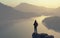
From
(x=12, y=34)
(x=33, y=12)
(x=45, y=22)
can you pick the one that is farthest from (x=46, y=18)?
(x=12, y=34)

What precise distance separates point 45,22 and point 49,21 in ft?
1.28

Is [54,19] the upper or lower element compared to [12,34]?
upper

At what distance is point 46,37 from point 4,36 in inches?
150

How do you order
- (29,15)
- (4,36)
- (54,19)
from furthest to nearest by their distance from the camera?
(29,15)
(54,19)
(4,36)

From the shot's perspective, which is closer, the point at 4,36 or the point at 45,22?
the point at 4,36

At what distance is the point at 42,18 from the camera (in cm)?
1516

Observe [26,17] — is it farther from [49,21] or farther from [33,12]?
[49,21]

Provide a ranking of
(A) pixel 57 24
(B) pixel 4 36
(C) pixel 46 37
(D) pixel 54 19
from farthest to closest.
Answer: (D) pixel 54 19 < (A) pixel 57 24 < (B) pixel 4 36 < (C) pixel 46 37

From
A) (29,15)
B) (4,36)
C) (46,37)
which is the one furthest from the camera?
(29,15)

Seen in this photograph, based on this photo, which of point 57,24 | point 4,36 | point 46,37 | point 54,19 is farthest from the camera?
point 54,19

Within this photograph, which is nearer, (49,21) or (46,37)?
(46,37)

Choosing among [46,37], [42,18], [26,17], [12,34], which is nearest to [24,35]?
[12,34]

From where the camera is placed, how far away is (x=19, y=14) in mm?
17125

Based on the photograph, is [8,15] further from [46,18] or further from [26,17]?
[46,18]
